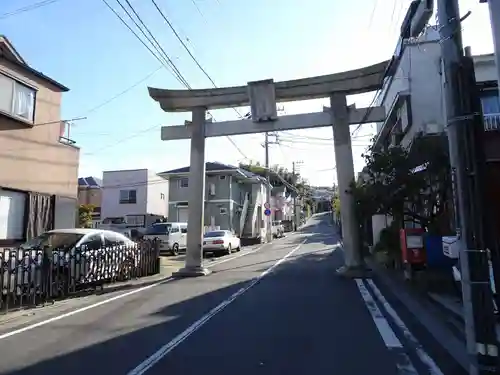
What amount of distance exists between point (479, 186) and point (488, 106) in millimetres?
11199

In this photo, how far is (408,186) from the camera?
12055mm

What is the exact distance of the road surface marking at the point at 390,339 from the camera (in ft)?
17.2

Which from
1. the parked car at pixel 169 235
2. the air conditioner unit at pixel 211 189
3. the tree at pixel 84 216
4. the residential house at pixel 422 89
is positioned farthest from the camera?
the air conditioner unit at pixel 211 189

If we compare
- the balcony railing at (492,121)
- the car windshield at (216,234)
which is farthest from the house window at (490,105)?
the car windshield at (216,234)

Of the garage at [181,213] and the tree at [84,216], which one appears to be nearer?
the tree at [84,216]

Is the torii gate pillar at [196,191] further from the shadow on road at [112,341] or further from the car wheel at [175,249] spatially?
the car wheel at [175,249]

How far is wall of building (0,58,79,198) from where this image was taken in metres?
13.7

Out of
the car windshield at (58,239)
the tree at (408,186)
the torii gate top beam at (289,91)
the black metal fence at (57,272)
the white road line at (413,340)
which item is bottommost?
the white road line at (413,340)

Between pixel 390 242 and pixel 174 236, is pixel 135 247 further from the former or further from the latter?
pixel 174 236

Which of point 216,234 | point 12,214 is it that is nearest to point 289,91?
point 12,214

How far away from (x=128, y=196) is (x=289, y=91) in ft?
97.1

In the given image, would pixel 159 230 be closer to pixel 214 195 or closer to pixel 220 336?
pixel 214 195

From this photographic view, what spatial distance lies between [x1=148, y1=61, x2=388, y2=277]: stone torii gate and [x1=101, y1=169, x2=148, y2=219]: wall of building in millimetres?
26032

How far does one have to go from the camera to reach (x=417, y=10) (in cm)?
705
